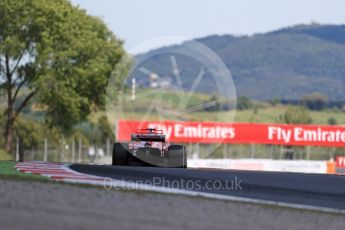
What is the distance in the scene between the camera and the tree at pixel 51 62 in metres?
58.1

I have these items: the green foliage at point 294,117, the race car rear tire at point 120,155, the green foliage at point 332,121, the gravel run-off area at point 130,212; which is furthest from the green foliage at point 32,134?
the green foliage at point 332,121

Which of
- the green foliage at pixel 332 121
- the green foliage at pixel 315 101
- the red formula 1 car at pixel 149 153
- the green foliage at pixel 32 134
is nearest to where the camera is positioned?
the red formula 1 car at pixel 149 153

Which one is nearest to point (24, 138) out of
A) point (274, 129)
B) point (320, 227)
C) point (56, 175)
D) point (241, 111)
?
point (274, 129)

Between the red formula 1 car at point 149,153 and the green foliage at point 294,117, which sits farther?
the green foliage at point 294,117

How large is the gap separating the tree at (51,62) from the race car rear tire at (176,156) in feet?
101

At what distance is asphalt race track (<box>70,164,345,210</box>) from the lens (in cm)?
1709

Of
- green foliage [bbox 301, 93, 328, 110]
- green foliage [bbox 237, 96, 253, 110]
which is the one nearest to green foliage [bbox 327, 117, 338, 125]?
green foliage [bbox 237, 96, 253, 110]

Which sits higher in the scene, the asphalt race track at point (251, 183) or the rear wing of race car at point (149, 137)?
the rear wing of race car at point (149, 137)

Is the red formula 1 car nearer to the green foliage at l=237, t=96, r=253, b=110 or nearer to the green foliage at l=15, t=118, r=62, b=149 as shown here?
the green foliage at l=15, t=118, r=62, b=149

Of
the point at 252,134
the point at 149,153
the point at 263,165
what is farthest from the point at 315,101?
the point at 149,153

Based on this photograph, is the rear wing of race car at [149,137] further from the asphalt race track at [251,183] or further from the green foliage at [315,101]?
the green foliage at [315,101]

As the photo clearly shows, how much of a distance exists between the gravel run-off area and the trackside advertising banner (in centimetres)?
4182

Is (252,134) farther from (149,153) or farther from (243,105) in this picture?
(243,105)

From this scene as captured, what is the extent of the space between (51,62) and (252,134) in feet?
40.4
